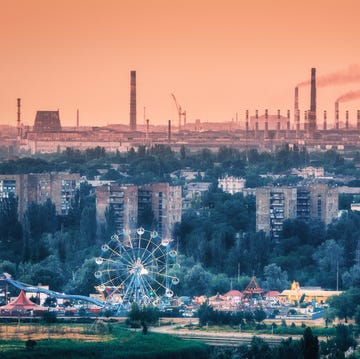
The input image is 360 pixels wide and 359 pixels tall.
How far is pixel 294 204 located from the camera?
42.6 meters

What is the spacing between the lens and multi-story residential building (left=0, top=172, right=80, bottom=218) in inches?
1772

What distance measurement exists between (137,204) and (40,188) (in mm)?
4111

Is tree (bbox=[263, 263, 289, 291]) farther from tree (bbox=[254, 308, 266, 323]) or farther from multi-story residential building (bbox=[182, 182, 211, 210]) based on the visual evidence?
multi-story residential building (bbox=[182, 182, 211, 210])

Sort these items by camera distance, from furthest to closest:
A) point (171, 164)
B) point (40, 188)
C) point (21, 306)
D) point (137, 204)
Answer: point (171, 164) → point (40, 188) → point (137, 204) → point (21, 306)

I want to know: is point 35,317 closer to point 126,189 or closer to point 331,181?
point 126,189

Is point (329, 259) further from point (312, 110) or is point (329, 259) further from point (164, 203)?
point (312, 110)

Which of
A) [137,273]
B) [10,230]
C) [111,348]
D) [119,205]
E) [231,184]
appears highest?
[231,184]

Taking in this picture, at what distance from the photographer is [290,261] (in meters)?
36.5

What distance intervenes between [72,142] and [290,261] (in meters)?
45.6

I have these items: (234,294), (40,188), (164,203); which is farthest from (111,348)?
(40,188)

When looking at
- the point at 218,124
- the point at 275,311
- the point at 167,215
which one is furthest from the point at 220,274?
the point at 218,124

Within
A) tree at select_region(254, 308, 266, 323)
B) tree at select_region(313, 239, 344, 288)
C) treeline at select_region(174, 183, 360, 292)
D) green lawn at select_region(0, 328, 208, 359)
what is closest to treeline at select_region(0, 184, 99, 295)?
treeline at select_region(174, 183, 360, 292)

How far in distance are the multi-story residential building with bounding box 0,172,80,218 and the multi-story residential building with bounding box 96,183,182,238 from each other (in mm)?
1596

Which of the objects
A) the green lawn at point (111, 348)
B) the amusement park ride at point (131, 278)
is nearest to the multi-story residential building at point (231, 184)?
the amusement park ride at point (131, 278)
